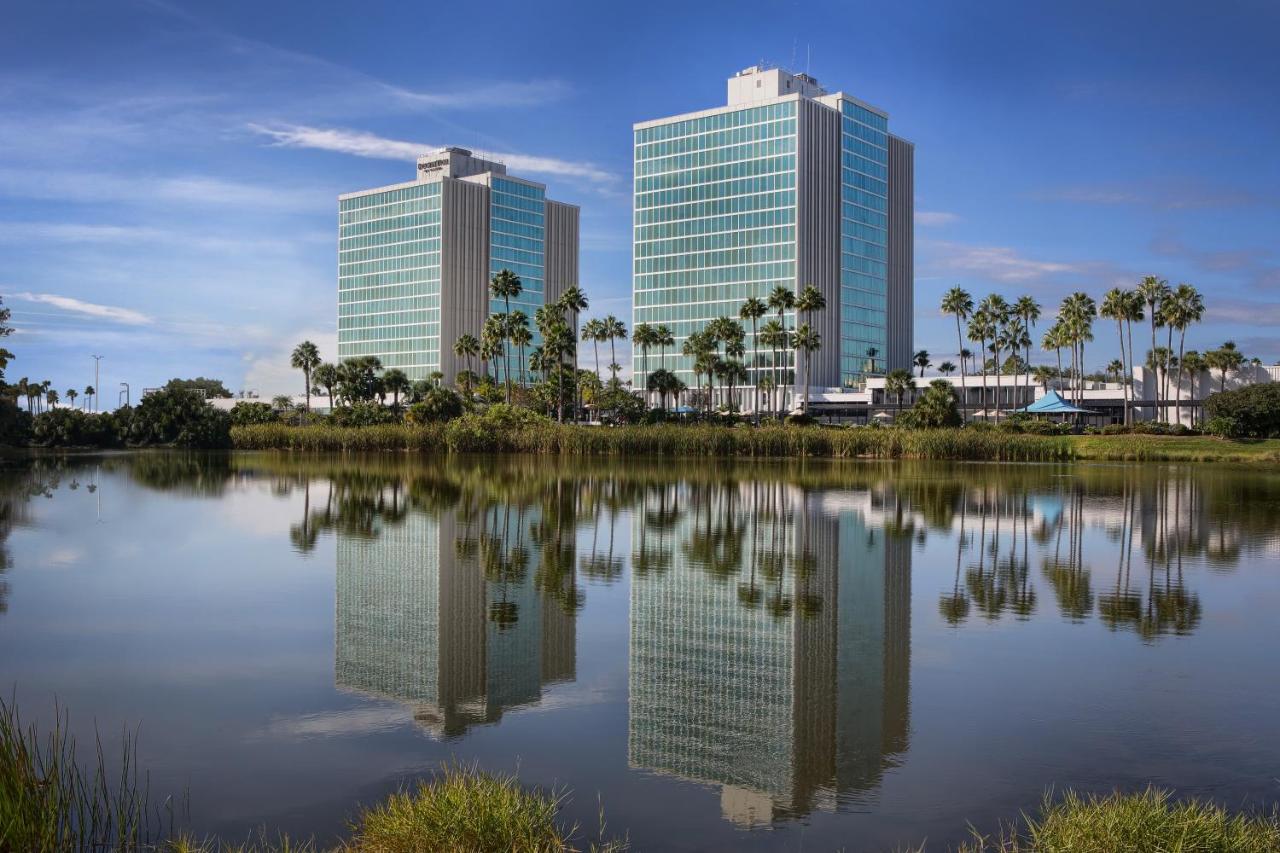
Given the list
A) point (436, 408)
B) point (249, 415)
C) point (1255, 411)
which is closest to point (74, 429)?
point (249, 415)

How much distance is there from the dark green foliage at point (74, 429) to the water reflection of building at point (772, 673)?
113090mm

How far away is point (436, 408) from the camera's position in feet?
398

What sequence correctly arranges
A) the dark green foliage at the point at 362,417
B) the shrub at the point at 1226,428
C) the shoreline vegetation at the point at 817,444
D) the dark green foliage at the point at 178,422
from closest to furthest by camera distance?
the shoreline vegetation at the point at 817,444
the shrub at the point at 1226,428
the dark green foliage at the point at 178,422
the dark green foliage at the point at 362,417

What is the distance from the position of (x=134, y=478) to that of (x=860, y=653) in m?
54.9

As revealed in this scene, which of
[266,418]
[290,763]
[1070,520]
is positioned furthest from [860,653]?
[266,418]

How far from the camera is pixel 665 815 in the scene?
9.61 meters

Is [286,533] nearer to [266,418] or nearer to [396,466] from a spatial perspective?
[396,466]

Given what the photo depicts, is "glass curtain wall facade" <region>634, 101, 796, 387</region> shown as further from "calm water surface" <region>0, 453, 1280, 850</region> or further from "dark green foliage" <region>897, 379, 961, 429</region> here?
"calm water surface" <region>0, 453, 1280, 850</region>

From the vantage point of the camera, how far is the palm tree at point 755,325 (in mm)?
120500

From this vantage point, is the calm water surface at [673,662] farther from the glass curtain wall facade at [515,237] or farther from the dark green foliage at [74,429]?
the glass curtain wall facade at [515,237]

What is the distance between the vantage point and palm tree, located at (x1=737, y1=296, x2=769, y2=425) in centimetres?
12050

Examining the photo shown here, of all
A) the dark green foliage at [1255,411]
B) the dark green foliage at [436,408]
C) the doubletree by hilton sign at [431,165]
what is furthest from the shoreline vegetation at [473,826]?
the doubletree by hilton sign at [431,165]

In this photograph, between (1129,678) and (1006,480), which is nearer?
(1129,678)

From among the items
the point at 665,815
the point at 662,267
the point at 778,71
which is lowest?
the point at 665,815
